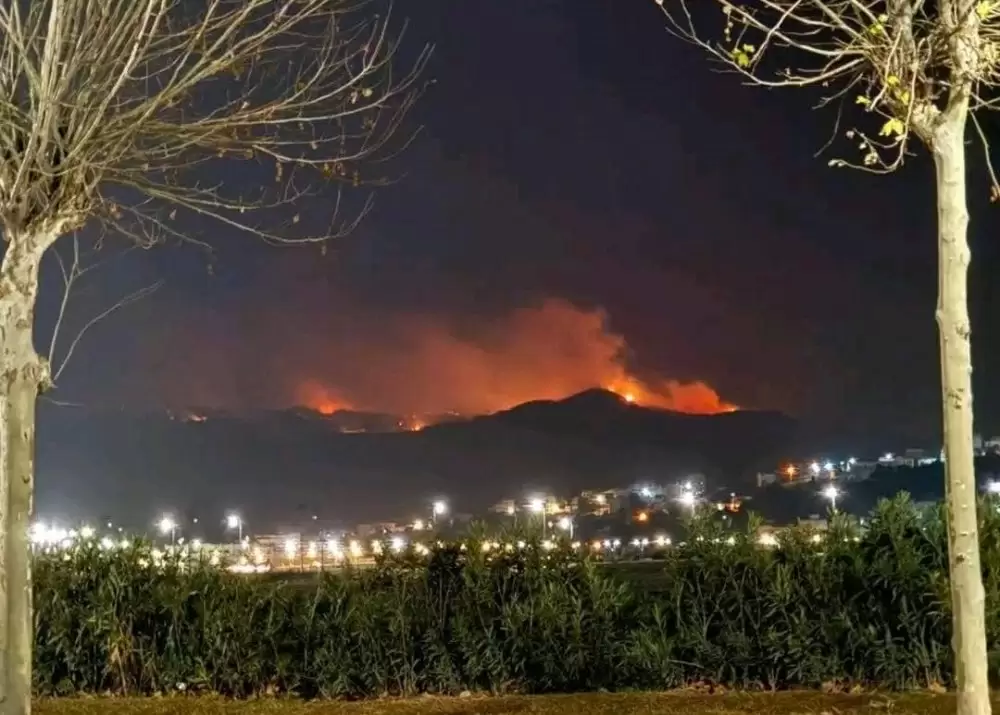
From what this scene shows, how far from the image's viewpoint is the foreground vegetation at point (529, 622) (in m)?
9.70

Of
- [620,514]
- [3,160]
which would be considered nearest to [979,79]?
[3,160]

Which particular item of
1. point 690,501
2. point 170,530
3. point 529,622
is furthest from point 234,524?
point 529,622

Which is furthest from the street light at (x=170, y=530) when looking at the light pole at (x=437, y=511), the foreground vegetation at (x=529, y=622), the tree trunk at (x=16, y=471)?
the tree trunk at (x=16, y=471)

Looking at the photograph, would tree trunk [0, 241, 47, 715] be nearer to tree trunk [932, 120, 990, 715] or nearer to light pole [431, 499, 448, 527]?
tree trunk [932, 120, 990, 715]

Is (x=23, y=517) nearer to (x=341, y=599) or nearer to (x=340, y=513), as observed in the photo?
(x=341, y=599)

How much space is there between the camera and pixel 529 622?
1028cm

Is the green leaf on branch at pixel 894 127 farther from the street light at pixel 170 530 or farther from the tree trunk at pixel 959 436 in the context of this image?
the street light at pixel 170 530

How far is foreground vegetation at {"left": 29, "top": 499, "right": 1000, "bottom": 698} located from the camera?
9.70 m

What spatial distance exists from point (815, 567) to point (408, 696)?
3825 mm

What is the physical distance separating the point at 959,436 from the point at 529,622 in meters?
5.47

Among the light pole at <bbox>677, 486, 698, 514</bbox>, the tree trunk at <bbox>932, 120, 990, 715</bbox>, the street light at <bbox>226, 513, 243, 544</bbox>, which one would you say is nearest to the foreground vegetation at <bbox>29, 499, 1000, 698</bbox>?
the light pole at <bbox>677, 486, 698, 514</bbox>

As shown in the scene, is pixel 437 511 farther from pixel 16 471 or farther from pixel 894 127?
pixel 894 127

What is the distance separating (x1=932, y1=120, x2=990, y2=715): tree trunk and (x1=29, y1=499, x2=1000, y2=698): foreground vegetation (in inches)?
153

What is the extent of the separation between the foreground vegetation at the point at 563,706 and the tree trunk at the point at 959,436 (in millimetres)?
2904
